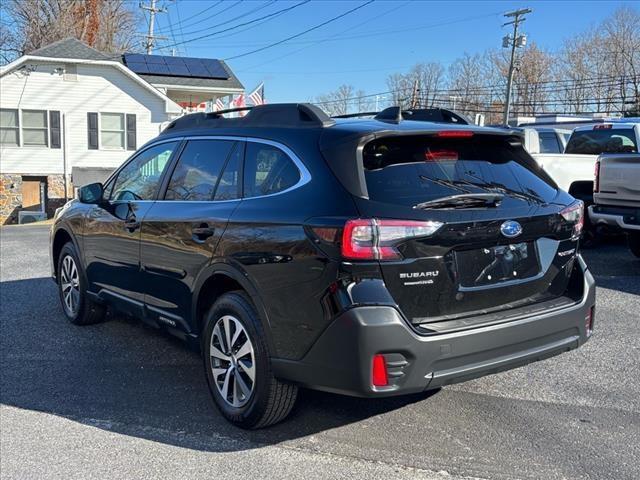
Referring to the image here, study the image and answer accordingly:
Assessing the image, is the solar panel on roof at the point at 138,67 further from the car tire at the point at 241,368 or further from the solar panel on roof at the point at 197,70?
the car tire at the point at 241,368

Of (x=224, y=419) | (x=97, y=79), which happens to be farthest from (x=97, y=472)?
(x=97, y=79)

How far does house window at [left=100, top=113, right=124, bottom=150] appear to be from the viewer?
2762 cm

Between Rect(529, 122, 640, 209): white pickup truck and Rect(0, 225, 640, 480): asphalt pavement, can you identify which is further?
Rect(529, 122, 640, 209): white pickup truck

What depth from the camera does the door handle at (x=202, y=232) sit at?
4.04 m

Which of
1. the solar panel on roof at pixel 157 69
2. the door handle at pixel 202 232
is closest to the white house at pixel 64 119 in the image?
the solar panel on roof at pixel 157 69

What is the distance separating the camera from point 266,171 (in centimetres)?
386

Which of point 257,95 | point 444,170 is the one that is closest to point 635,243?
point 444,170

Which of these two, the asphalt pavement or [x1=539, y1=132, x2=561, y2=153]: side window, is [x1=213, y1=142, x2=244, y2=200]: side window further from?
[x1=539, y1=132, x2=561, y2=153]: side window

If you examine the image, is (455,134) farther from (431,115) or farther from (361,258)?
(361,258)

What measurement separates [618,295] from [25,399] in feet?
20.6

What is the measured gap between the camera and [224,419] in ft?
13.3

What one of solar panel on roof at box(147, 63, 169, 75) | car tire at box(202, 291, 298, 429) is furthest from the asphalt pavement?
solar panel on roof at box(147, 63, 169, 75)

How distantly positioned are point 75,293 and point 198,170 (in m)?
2.55

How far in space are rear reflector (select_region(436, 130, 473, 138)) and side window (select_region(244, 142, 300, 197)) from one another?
849mm
